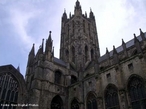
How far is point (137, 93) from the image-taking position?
17.2 meters

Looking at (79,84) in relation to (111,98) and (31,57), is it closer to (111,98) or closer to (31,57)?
(111,98)

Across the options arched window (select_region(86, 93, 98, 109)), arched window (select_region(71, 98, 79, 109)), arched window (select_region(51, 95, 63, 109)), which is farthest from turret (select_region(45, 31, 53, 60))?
arched window (select_region(86, 93, 98, 109))

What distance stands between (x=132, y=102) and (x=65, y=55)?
2278 centimetres

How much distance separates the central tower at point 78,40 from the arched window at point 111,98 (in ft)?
42.0

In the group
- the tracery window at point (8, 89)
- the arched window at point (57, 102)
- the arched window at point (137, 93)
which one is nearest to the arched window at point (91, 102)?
the arched window at point (57, 102)

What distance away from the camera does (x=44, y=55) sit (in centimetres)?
2638

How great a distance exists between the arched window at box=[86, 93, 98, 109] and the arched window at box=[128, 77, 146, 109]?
5344 millimetres

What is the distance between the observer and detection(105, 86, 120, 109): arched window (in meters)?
18.8

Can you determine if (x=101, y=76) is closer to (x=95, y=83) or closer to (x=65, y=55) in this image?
(x=95, y=83)

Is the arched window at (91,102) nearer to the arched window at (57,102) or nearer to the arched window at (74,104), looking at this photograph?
the arched window at (74,104)

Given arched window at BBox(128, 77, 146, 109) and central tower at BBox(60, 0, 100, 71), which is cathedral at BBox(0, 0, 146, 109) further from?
central tower at BBox(60, 0, 100, 71)

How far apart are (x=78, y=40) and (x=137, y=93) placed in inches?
866

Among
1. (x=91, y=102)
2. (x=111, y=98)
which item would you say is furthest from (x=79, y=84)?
(x=111, y=98)

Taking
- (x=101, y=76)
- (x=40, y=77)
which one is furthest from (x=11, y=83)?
(x=101, y=76)
